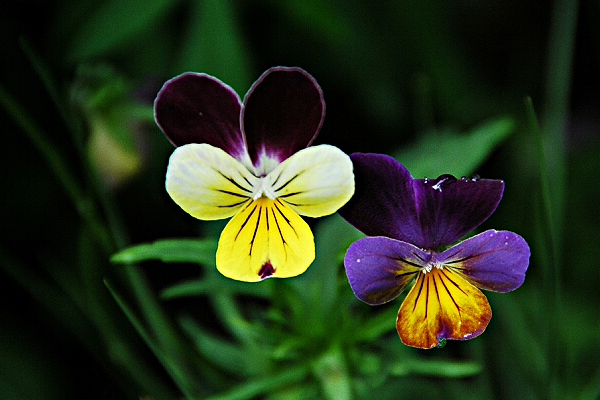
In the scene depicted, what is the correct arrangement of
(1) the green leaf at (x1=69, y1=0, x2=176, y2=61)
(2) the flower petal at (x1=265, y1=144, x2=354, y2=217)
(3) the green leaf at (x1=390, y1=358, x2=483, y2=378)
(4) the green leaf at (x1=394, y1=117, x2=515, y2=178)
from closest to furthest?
1. (2) the flower petal at (x1=265, y1=144, x2=354, y2=217)
2. (3) the green leaf at (x1=390, y1=358, x2=483, y2=378)
3. (4) the green leaf at (x1=394, y1=117, x2=515, y2=178)
4. (1) the green leaf at (x1=69, y1=0, x2=176, y2=61)

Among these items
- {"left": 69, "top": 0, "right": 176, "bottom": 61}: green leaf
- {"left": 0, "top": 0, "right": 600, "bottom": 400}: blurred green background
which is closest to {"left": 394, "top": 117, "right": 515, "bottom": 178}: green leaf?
{"left": 0, "top": 0, "right": 600, "bottom": 400}: blurred green background

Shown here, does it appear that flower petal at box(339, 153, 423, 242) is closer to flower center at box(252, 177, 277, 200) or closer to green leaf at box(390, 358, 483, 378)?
flower center at box(252, 177, 277, 200)

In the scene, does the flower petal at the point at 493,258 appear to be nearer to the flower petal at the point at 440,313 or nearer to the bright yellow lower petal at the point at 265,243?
the flower petal at the point at 440,313

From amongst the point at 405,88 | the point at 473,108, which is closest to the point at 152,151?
the point at 405,88

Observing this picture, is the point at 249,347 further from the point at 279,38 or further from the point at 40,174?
the point at 279,38

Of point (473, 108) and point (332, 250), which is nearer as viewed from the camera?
point (332, 250)

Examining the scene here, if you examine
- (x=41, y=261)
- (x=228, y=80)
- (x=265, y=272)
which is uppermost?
(x=228, y=80)

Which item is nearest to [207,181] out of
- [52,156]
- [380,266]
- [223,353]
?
[380,266]
